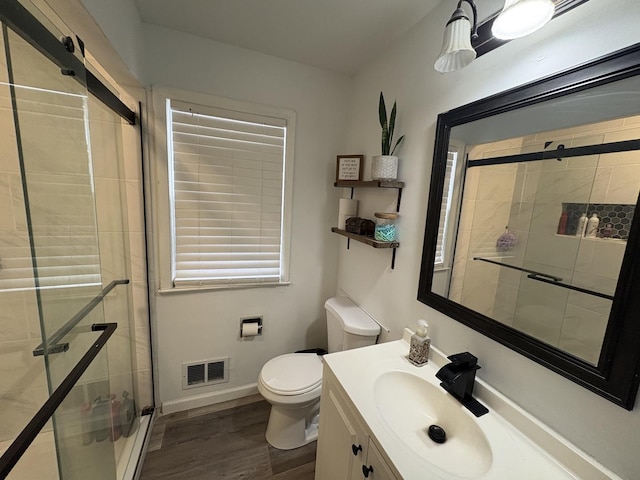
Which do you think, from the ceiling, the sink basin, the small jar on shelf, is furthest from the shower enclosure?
the small jar on shelf

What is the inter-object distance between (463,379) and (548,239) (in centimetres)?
54

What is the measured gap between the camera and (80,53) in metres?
0.92

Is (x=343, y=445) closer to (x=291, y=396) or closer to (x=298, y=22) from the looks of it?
(x=291, y=396)

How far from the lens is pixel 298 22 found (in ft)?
4.27

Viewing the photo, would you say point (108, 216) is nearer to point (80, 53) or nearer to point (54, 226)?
point (54, 226)

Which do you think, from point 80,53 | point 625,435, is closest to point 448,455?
point 625,435

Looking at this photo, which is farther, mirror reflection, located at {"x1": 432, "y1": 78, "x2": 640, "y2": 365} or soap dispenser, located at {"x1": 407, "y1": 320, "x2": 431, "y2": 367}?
soap dispenser, located at {"x1": 407, "y1": 320, "x2": 431, "y2": 367}

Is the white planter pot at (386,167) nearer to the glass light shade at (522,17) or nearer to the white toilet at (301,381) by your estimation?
the glass light shade at (522,17)

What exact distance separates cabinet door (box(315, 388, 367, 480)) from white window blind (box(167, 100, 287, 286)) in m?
0.98

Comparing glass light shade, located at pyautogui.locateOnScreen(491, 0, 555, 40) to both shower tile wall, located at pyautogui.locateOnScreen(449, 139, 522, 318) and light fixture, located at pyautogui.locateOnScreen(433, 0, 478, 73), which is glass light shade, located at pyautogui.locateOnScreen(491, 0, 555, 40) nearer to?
light fixture, located at pyautogui.locateOnScreen(433, 0, 478, 73)

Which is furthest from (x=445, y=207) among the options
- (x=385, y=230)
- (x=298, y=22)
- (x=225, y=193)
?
(x=225, y=193)

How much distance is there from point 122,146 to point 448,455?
6.70ft

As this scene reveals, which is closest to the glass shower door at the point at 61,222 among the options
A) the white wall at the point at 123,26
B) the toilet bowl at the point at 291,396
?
the white wall at the point at 123,26

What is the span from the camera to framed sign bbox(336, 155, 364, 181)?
1.66m
